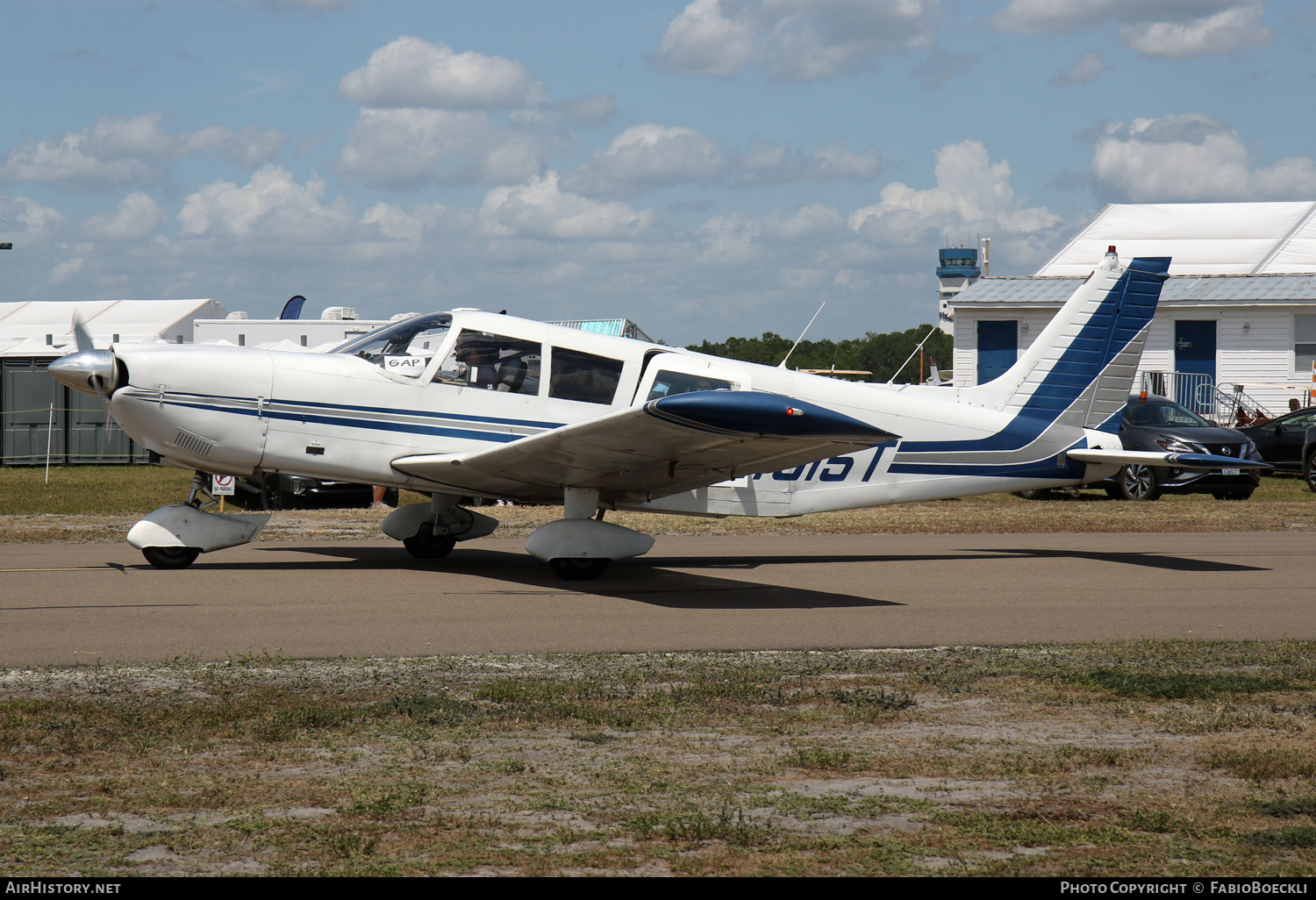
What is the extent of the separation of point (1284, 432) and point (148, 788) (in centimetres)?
2292

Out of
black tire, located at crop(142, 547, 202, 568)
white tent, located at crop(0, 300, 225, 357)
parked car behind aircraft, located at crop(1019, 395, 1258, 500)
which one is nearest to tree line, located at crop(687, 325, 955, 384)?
white tent, located at crop(0, 300, 225, 357)

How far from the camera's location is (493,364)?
10.1m

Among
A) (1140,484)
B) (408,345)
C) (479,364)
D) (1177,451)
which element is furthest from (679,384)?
(1140,484)

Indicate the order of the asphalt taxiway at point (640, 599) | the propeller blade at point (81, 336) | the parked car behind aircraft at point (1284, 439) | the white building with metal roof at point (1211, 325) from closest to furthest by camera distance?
the asphalt taxiway at point (640, 599)
the propeller blade at point (81, 336)
the parked car behind aircraft at point (1284, 439)
the white building with metal roof at point (1211, 325)

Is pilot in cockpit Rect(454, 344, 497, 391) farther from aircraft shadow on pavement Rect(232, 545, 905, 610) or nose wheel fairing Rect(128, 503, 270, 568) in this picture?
nose wheel fairing Rect(128, 503, 270, 568)

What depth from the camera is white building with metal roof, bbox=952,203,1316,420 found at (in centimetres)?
2862

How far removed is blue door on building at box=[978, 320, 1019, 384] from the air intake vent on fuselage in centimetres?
2400

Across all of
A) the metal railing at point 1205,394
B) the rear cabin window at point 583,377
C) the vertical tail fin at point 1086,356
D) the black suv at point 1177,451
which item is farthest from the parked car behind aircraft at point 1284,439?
the rear cabin window at point 583,377

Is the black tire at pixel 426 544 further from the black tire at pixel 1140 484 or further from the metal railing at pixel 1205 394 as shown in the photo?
the metal railing at pixel 1205 394

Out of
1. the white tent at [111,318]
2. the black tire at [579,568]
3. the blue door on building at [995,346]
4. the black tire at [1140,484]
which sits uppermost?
the white tent at [111,318]

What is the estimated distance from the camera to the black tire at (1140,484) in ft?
62.1

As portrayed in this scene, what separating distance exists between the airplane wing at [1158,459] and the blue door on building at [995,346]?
18.4m

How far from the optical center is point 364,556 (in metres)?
11.4
